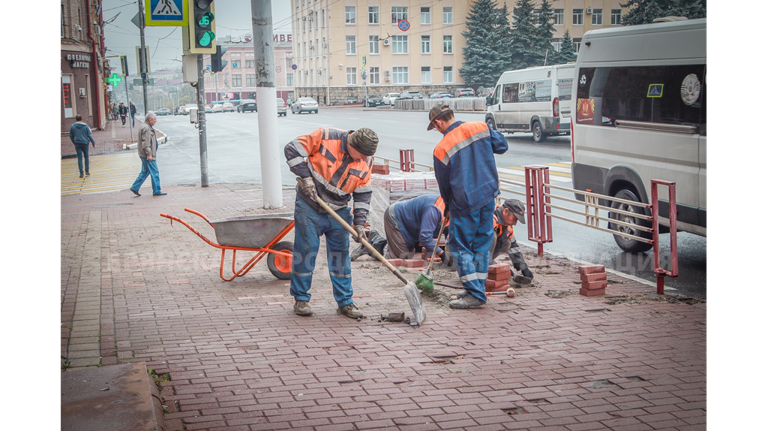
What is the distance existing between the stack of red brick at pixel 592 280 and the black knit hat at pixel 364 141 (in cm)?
238

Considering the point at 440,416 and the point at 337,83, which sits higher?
the point at 337,83

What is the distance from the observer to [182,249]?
30.3 ft

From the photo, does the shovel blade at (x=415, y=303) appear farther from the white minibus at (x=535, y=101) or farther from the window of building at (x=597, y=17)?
the window of building at (x=597, y=17)

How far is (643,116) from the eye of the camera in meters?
8.59

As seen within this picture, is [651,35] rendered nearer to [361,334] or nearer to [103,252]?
[361,334]

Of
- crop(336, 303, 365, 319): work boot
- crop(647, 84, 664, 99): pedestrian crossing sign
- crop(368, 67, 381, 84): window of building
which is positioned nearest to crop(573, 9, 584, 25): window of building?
crop(647, 84, 664, 99): pedestrian crossing sign

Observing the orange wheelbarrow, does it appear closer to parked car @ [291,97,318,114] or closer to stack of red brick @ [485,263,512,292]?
stack of red brick @ [485,263,512,292]

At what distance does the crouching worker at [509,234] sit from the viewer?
7070 millimetres

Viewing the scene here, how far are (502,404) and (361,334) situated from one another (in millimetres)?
1689

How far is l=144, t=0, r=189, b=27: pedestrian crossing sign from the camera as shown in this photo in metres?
12.3

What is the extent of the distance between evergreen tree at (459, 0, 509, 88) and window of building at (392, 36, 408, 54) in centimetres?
1457

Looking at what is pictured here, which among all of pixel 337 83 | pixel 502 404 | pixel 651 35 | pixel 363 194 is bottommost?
pixel 502 404

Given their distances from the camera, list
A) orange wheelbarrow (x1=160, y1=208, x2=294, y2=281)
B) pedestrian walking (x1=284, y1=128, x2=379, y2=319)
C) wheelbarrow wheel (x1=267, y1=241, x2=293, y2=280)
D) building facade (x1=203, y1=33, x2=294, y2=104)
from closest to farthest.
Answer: pedestrian walking (x1=284, y1=128, x2=379, y2=319), orange wheelbarrow (x1=160, y1=208, x2=294, y2=281), wheelbarrow wheel (x1=267, y1=241, x2=293, y2=280), building facade (x1=203, y1=33, x2=294, y2=104)

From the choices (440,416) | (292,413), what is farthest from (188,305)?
(440,416)
